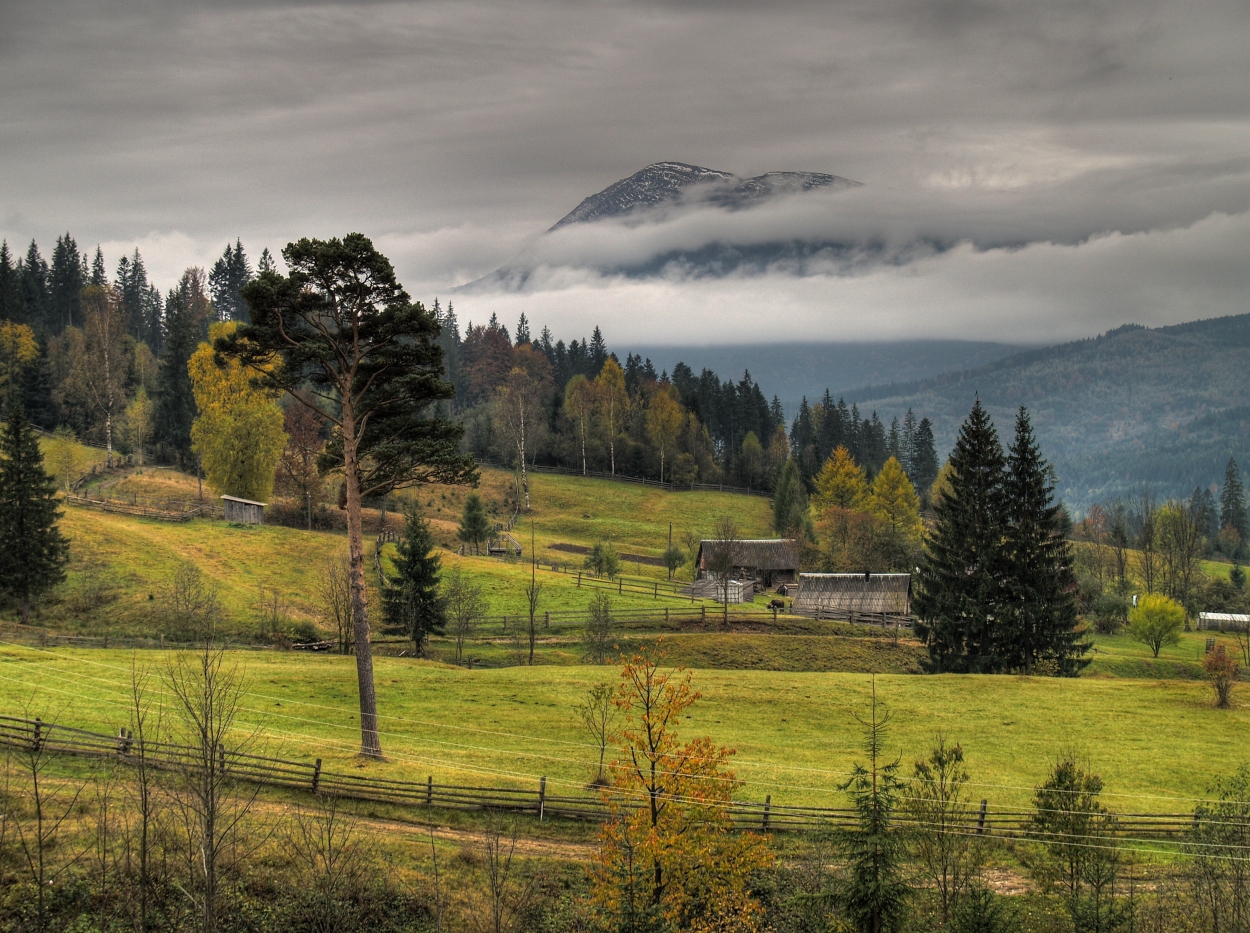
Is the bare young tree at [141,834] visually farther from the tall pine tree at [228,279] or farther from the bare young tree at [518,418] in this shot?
the tall pine tree at [228,279]

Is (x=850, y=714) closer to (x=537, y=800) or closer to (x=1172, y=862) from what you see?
(x=1172, y=862)

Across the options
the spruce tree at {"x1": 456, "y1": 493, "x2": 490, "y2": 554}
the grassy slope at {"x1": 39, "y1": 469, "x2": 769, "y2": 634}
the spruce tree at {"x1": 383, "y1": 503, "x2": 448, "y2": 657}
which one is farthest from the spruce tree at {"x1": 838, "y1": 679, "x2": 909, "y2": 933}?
the spruce tree at {"x1": 456, "y1": 493, "x2": 490, "y2": 554}

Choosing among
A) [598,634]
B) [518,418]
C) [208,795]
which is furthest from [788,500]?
[208,795]

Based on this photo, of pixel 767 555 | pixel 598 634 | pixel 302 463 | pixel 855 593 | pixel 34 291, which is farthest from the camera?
pixel 34 291

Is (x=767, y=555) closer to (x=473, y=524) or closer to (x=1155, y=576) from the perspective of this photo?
(x=473, y=524)

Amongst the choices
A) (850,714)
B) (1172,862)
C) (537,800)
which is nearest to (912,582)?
(850,714)

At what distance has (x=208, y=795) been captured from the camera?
59.4 feet

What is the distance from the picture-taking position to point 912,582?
226 ft

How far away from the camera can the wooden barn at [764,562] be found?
83438mm

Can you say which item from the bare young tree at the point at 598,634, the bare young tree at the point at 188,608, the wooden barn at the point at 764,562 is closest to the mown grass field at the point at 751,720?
the bare young tree at the point at 598,634

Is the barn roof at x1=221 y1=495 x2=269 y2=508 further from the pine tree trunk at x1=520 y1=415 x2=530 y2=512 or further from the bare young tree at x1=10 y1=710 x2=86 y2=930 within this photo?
the bare young tree at x1=10 y1=710 x2=86 y2=930

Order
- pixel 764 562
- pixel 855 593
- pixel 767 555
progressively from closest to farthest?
pixel 855 593, pixel 764 562, pixel 767 555

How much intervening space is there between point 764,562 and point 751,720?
1811 inches

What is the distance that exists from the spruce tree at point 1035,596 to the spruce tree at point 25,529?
5329cm
